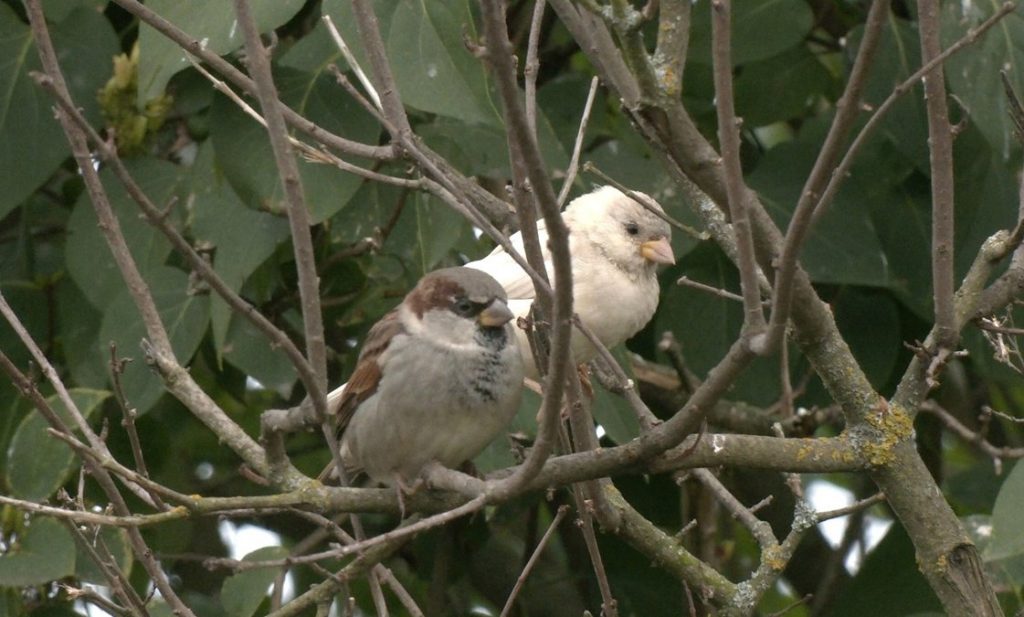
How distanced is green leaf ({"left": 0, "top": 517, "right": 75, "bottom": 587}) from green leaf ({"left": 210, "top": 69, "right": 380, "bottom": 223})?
0.95 meters

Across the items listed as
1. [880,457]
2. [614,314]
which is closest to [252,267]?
[614,314]

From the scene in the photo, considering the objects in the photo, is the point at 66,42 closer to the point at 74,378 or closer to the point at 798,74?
the point at 74,378

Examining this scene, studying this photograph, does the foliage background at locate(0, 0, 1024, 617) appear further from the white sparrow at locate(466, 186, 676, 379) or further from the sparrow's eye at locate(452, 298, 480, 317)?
the sparrow's eye at locate(452, 298, 480, 317)

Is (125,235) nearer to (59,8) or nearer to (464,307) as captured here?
(59,8)

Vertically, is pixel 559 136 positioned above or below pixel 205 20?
below

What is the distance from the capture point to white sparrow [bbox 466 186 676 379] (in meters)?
3.89

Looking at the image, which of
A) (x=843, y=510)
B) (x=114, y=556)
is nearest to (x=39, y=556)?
(x=114, y=556)

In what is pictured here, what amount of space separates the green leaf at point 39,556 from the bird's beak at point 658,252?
1.77m

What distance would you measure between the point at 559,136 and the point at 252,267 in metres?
1.01

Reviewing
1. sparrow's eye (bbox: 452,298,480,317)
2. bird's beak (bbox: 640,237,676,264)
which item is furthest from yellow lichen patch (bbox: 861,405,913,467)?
bird's beak (bbox: 640,237,676,264)

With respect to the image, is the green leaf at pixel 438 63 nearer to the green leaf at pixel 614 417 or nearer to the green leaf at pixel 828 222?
the green leaf at pixel 614 417

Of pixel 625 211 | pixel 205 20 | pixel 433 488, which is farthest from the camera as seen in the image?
pixel 625 211

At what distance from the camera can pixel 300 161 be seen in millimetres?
3607

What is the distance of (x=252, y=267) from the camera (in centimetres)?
357
